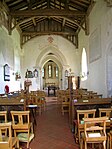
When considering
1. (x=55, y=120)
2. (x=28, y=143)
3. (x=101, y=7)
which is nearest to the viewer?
(x=28, y=143)

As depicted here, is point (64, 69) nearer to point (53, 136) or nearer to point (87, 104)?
point (87, 104)

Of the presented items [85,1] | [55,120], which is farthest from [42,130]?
[85,1]

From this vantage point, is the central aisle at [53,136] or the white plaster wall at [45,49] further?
the white plaster wall at [45,49]

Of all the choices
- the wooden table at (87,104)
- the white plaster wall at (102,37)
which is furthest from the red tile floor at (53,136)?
the white plaster wall at (102,37)

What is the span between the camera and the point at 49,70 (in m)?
27.5

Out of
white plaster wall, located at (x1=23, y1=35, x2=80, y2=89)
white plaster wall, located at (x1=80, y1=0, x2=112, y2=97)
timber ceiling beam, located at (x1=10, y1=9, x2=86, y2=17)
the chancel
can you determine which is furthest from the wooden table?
white plaster wall, located at (x1=23, y1=35, x2=80, y2=89)

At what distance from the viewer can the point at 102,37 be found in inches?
356

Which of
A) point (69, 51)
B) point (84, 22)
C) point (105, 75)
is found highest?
point (84, 22)

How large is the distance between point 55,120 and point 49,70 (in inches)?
813

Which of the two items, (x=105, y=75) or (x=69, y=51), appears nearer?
(x=105, y=75)

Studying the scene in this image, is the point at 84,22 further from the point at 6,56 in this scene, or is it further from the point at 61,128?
the point at 61,128

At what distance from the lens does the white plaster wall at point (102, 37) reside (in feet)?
26.8

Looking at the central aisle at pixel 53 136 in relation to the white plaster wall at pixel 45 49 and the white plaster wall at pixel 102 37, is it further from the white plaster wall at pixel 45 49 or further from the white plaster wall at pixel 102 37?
the white plaster wall at pixel 45 49

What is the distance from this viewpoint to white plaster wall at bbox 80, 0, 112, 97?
8164 mm
